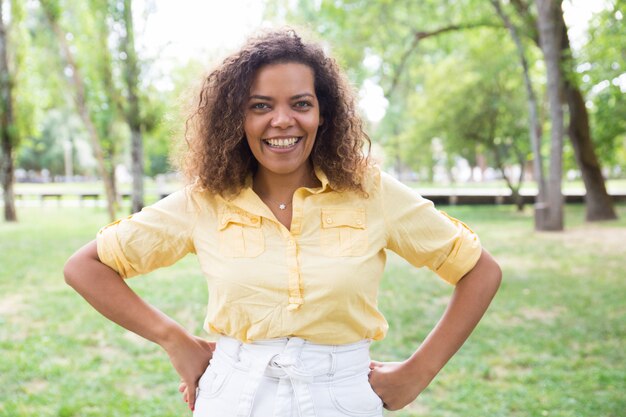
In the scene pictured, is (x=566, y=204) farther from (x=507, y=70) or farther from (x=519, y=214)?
(x=507, y=70)

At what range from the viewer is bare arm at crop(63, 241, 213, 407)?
182cm

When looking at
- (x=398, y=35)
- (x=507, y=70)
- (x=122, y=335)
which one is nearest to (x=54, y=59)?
(x=398, y=35)

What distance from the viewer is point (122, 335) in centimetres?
607

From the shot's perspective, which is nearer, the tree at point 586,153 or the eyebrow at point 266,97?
the eyebrow at point 266,97

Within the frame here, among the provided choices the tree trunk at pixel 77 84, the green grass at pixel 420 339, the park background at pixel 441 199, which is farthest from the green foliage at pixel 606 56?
the tree trunk at pixel 77 84

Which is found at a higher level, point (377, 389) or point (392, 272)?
point (377, 389)

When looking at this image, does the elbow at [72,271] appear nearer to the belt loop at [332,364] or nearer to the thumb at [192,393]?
the thumb at [192,393]

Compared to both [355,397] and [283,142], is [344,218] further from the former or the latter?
[355,397]

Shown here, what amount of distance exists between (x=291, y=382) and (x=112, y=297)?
587mm

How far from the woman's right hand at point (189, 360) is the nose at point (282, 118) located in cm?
66

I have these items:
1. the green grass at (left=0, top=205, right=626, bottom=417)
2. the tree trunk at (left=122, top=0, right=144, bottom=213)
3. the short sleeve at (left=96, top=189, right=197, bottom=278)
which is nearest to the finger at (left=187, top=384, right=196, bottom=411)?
the short sleeve at (left=96, top=189, right=197, bottom=278)

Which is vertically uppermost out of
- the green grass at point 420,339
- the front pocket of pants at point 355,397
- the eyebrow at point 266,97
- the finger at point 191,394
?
the eyebrow at point 266,97

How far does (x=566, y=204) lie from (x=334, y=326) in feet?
73.9

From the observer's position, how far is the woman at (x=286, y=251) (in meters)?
1.65
